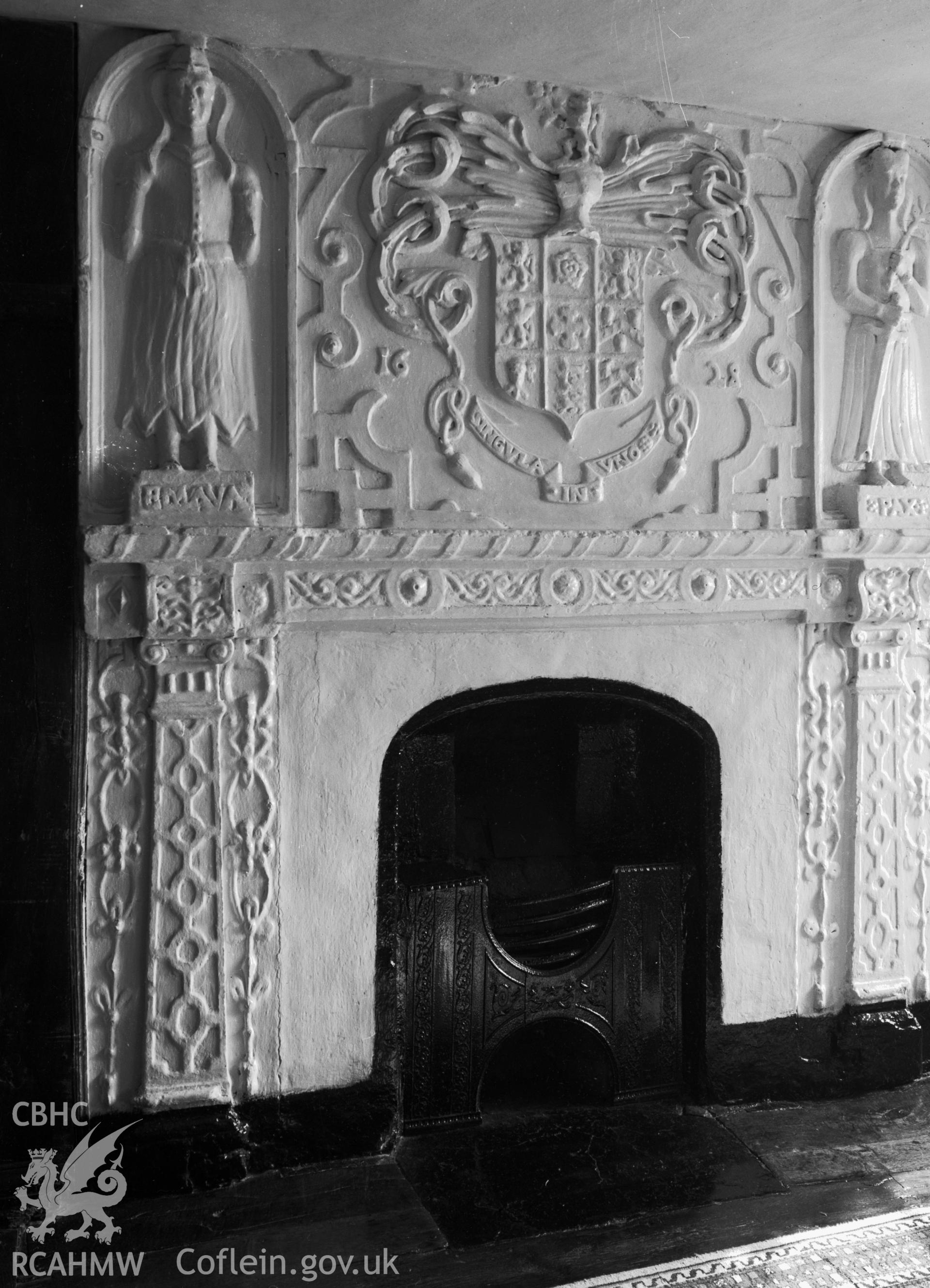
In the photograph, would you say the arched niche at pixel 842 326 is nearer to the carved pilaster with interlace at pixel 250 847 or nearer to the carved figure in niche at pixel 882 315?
the carved figure in niche at pixel 882 315

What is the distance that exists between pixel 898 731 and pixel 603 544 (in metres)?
1.20

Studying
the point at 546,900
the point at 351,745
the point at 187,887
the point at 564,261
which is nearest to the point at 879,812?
the point at 546,900

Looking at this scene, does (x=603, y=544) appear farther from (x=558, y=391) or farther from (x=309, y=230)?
(x=309, y=230)

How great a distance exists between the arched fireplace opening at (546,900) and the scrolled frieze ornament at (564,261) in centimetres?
78

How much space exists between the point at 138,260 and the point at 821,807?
253 cm

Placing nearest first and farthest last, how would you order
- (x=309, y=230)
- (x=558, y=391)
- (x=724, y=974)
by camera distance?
(x=309, y=230) → (x=558, y=391) → (x=724, y=974)

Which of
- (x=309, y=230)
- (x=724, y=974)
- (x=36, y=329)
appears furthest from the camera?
(x=724, y=974)

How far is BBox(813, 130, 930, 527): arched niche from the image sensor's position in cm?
352

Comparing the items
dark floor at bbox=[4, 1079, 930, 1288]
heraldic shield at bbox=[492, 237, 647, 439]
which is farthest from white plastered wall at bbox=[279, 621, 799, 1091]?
heraldic shield at bbox=[492, 237, 647, 439]

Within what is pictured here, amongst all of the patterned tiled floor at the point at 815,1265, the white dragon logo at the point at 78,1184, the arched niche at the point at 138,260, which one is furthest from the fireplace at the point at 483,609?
the patterned tiled floor at the point at 815,1265

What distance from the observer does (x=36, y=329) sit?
2844 mm

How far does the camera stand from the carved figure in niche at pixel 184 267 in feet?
9.59

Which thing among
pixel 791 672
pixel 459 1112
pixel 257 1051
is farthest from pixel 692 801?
pixel 257 1051

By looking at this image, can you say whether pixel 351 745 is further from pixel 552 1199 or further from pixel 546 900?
pixel 552 1199
